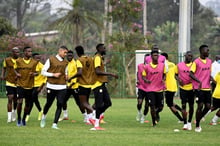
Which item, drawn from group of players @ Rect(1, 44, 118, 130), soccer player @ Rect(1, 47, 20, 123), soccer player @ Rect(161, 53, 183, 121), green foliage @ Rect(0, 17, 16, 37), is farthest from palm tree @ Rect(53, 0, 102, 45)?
soccer player @ Rect(161, 53, 183, 121)

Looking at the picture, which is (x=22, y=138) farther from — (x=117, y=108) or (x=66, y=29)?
(x=66, y=29)

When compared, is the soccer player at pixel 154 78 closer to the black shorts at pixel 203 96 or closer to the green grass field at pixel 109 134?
the green grass field at pixel 109 134

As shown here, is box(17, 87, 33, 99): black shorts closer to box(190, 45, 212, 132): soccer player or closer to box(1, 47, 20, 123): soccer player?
box(1, 47, 20, 123): soccer player

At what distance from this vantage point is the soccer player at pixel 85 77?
1820cm

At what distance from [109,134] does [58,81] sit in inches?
84.0

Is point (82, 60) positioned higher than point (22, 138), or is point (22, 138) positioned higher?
point (82, 60)

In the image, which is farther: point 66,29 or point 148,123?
point 66,29

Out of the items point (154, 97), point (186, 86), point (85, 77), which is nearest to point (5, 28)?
point (85, 77)

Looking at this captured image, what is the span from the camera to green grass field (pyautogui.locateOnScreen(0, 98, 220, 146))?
14.5m

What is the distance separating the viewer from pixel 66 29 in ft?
130

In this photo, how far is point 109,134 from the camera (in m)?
16.2

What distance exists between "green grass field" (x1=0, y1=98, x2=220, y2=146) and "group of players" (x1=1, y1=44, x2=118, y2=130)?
0.49 meters

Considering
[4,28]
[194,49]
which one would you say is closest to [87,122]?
[4,28]

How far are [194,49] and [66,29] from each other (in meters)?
32.2
